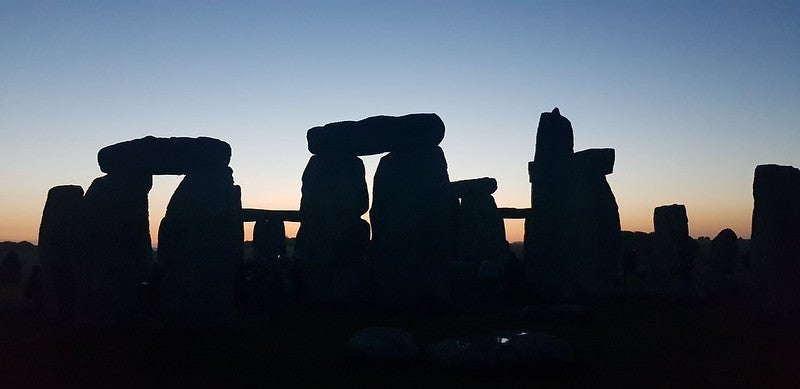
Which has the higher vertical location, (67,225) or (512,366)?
(67,225)

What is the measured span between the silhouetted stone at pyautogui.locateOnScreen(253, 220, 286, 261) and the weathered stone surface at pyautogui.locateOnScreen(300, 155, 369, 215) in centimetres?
1074

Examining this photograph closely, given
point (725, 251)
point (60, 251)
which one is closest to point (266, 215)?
point (60, 251)

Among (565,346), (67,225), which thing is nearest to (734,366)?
(565,346)

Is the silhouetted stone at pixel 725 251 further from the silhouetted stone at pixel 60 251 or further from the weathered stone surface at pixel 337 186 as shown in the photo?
the silhouetted stone at pixel 60 251

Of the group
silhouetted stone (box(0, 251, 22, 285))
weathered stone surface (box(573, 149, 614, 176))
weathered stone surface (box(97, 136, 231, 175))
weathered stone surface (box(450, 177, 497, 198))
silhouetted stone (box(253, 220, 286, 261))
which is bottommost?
silhouetted stone (box(0, 251, 22, 285))

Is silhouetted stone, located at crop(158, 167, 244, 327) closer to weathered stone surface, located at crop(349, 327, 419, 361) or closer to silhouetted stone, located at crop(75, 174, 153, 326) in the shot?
silhouetted stone, located at crop(75, 174, 153, 326)

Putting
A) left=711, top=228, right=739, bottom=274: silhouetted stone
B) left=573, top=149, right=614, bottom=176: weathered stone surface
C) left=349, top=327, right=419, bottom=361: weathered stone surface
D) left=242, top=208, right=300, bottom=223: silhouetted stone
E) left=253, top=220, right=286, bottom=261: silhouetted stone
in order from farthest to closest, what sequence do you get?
left=253, top=220, right=286, bottom=261: silhouetted stone, left=242, top=208, right=300, bottom=223: silhouetted stone, left=711, top=228, right=739, bottom=274: silhouetted stone, left=573, top=149, right=614, bottom=176: weathered stone surface, left=349, top=327, right=419, bottom=361: weathered stone surface

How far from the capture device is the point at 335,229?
17406 millimetres

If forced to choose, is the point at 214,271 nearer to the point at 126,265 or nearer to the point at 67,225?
the point at 126,265

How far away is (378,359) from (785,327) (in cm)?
644

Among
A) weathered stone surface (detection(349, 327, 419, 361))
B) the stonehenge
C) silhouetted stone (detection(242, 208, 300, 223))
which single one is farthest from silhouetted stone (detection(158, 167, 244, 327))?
silhouetted stone (detection(242, 208, 300, 223))

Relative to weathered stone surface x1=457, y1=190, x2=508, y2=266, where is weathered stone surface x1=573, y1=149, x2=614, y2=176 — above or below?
above

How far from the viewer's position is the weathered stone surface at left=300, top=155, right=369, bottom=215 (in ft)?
57.0

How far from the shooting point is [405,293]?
1603cm
